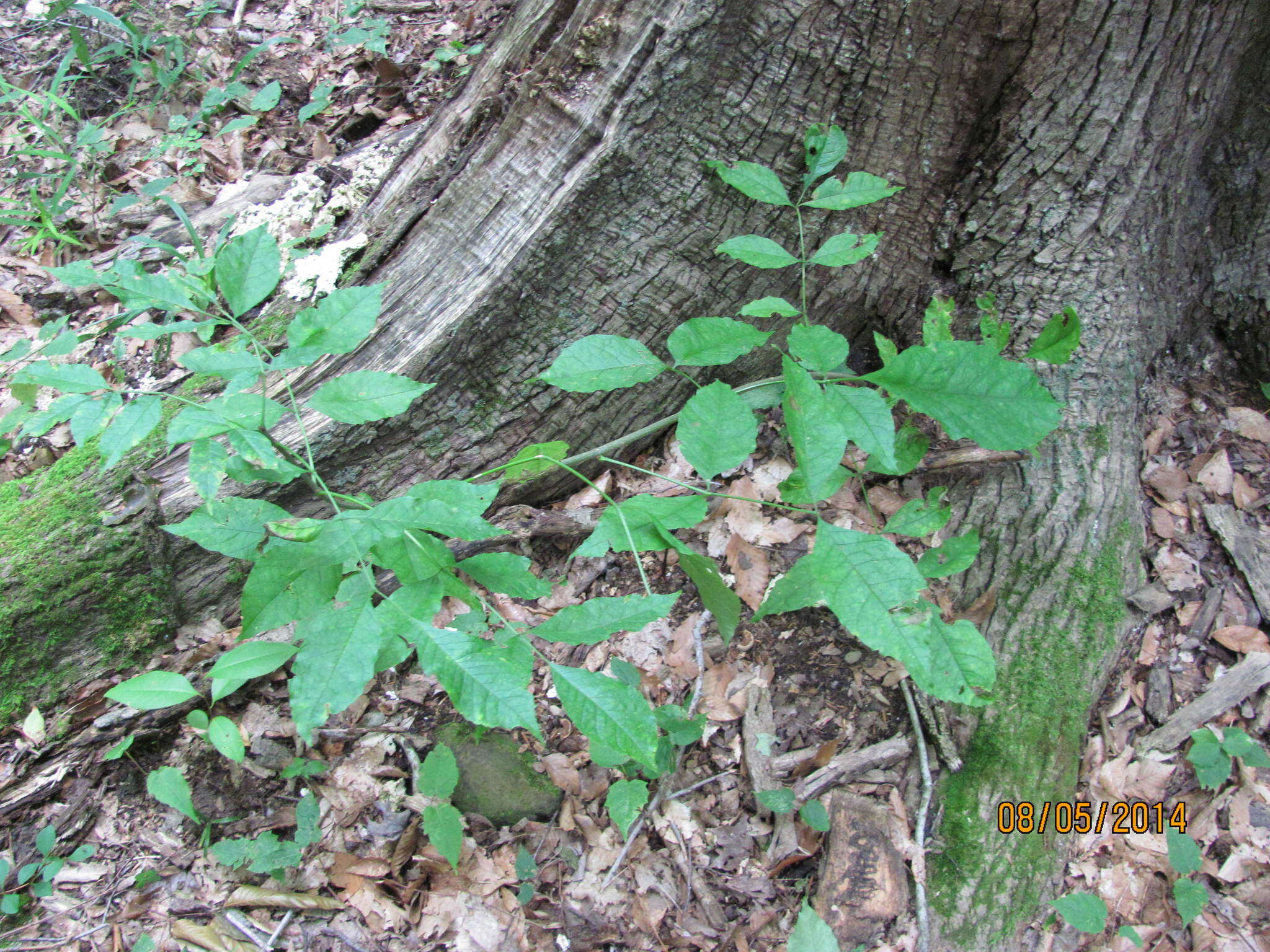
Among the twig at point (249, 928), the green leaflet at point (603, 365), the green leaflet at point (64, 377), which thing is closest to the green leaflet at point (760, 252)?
the green leaflet at point (603, 365)

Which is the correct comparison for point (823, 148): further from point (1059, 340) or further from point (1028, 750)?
point (1028, 750)

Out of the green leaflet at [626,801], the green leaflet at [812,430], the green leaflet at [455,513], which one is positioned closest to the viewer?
the green leaflet at [455,513]

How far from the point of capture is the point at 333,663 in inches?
42.4

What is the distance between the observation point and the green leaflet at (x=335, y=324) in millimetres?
1354

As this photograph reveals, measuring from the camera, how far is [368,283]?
6.52 ft

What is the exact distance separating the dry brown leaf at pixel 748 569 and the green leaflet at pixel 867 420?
0.82 metres

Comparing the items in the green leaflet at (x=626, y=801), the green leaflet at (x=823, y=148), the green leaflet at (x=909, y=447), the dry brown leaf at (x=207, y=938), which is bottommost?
the dry brown leaf at (x=207, y=938)

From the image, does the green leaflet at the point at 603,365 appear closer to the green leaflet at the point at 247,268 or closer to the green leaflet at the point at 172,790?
the green leaflet at the point at 247,268

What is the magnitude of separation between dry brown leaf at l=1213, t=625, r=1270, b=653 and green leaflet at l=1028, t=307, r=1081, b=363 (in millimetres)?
969

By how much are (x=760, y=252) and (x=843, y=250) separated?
0.63 ft

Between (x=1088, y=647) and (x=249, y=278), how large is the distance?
220cm

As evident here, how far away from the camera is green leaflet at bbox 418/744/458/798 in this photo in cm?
180

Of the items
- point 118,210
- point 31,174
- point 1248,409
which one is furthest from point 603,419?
point 31,174

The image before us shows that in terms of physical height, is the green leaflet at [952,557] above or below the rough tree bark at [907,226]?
below
